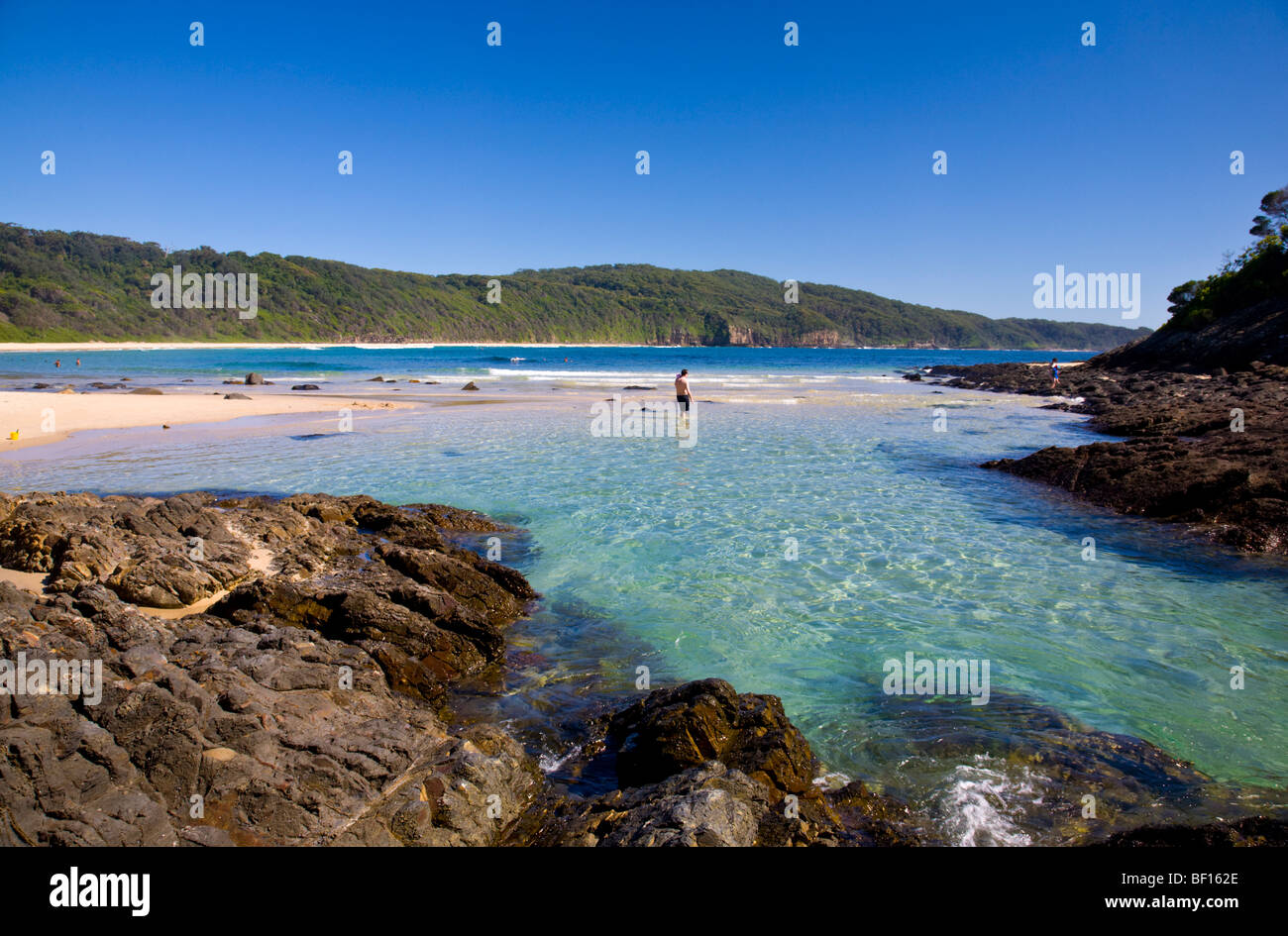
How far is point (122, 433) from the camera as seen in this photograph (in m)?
19.9

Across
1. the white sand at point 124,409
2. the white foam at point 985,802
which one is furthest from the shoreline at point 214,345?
the white foam at point 985,802

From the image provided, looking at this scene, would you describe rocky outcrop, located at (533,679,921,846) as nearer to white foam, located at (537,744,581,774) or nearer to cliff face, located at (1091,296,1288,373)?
white foam, located at (537,744,581,774)

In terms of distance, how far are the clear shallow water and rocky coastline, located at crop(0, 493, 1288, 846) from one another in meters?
0.60

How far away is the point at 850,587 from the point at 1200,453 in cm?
1004

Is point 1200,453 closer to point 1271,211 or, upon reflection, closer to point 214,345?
point 1271,211

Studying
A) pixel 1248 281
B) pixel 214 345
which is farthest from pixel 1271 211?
→ pixel 214 345

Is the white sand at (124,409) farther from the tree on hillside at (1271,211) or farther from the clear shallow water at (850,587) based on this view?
the tree on hillside at (1271,211)

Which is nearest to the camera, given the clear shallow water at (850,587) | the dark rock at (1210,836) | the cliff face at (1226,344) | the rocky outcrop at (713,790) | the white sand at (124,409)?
the dark rock at (1210,836)

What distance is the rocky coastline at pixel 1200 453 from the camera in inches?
425

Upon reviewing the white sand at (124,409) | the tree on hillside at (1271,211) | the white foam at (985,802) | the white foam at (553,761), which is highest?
the tree on hillside at (1271,211)

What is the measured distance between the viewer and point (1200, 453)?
13.6 meters

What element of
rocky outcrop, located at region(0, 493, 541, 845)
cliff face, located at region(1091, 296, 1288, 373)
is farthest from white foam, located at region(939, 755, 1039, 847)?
cliff face, located at region(1091, 296, 1288, 373)

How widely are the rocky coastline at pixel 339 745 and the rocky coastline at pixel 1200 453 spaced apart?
8.06 m

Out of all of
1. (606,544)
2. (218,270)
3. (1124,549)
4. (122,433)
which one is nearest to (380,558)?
(606,544)
